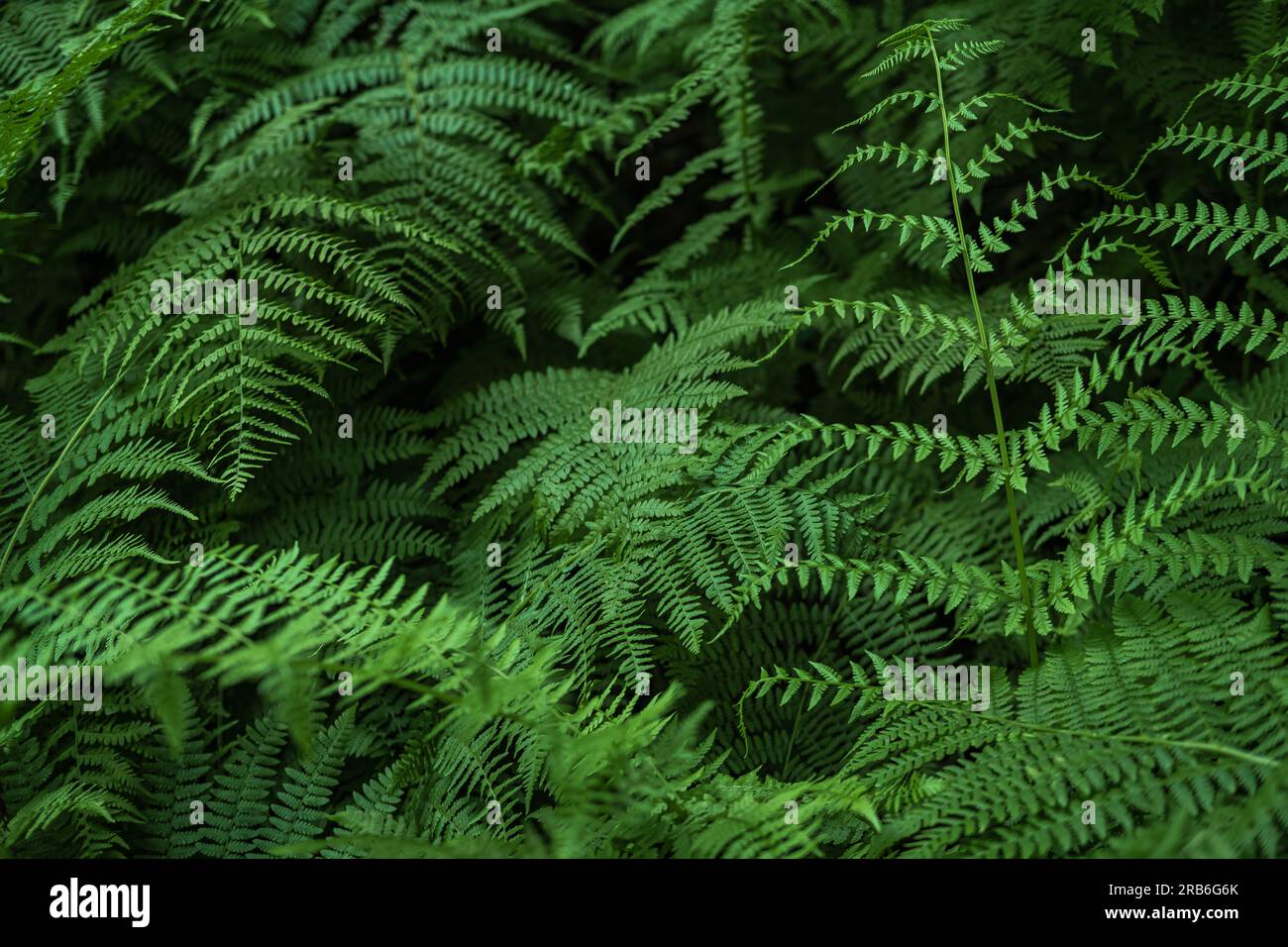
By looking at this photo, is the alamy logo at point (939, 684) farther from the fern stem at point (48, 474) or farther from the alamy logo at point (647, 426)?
the fern stem at point (48, 474)

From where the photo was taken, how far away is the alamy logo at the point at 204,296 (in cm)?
235

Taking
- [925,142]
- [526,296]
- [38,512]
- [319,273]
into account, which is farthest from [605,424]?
[38,512]

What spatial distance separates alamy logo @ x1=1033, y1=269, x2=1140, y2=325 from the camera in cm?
183

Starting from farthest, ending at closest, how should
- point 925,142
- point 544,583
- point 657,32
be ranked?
point 657,32 → point 925,142 → point 544,583

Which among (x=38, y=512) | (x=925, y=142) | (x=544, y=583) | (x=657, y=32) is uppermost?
(x=657, y=32)

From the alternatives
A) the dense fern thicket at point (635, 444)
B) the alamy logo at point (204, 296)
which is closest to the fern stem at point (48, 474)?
the dense fern thicket at point (635, 444)
